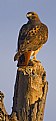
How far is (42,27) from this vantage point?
8.60 m

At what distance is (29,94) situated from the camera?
211 inches

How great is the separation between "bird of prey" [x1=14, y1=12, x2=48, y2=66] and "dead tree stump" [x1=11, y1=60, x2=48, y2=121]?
2.09 ft

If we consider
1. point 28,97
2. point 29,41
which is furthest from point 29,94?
point 29,41

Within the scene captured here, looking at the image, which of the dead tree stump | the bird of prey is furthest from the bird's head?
the dead tree stump

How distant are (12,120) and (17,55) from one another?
68.4 inches

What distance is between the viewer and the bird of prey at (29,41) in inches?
262

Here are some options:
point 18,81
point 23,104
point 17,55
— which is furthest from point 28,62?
point 23,104

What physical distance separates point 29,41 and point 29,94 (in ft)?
6.90

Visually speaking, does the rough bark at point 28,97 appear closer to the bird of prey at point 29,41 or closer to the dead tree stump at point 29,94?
the dead tree stump at point 29,94

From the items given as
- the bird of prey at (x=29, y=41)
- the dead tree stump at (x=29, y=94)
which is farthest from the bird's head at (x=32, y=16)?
the dead tree stump at (x=29, y=94)

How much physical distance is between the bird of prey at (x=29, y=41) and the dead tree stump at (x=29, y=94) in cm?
64

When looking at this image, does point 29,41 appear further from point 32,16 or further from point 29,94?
point 32,16

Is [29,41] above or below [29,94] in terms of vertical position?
above

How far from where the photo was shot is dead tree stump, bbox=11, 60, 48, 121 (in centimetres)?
534
